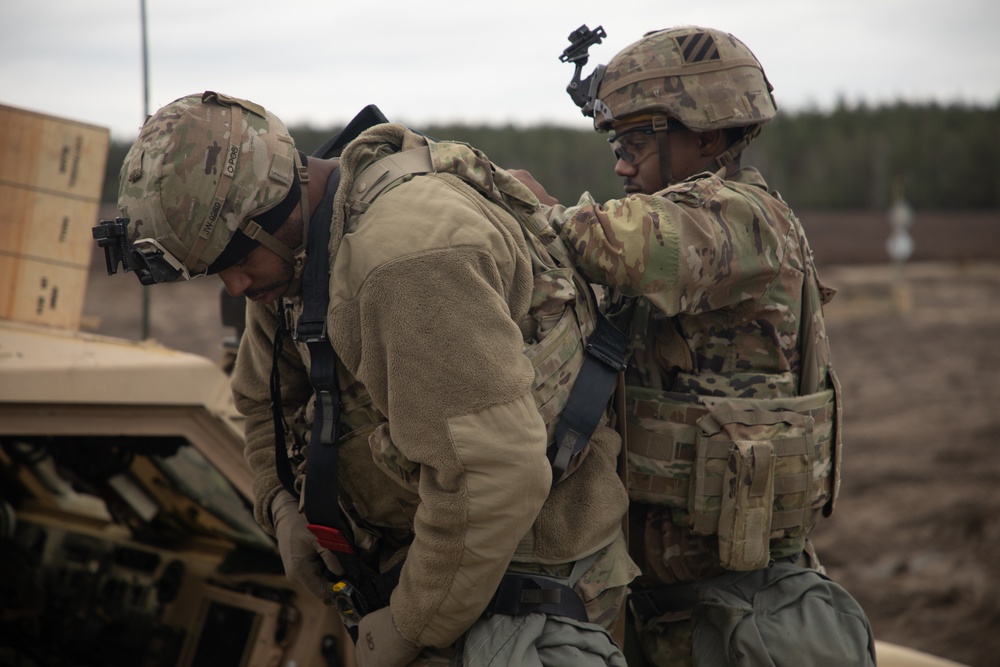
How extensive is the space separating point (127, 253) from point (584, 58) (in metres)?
1.29

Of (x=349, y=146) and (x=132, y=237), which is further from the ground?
(x=349, y=146)

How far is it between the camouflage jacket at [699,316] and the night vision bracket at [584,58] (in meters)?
0.37

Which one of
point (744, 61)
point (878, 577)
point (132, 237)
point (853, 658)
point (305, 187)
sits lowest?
point (878, 577)

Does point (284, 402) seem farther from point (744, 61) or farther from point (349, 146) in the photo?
point (744, 61)

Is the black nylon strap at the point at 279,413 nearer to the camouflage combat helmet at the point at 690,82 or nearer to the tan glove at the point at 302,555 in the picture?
the tan glove at the point at 302,555

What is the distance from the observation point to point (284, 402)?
2447 millimetres

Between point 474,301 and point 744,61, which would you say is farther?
point 744,61

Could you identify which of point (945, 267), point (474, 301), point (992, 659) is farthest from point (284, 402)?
point (945, 267)

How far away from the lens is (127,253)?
1922 millimetres

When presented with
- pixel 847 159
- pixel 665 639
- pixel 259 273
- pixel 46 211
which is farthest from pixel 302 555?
pixel 847 159

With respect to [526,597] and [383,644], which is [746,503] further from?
[383,644]

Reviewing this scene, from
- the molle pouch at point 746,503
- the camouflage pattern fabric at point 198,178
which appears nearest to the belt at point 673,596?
the molle pouch at point 746,503

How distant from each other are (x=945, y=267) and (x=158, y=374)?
25364 mm

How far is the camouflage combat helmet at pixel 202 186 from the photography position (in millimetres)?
1883
